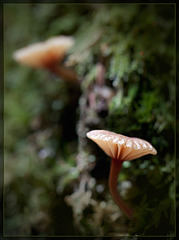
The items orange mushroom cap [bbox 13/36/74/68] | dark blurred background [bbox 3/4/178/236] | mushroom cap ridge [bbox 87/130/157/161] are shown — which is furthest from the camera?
orange mushroom cap [bbox 13/36/74/68]

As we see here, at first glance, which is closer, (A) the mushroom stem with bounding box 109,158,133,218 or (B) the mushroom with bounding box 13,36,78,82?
(A) the mushroom stem with bounding box 109,158,133,218

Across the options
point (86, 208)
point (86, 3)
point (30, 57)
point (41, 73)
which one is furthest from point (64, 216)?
point (86, 3)

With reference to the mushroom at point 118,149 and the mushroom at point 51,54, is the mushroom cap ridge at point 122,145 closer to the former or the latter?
the mushroom at point 118,149

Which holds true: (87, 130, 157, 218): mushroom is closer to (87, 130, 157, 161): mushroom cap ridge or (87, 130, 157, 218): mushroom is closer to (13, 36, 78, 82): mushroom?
(87, 130, 157, 161): mushroom cap ridge

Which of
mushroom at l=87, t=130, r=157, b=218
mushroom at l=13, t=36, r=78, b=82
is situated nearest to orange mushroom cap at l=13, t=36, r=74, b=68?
mushroom at l=13, t=36, r=78, b=82

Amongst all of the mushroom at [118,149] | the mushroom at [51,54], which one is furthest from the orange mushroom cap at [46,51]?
the mushroom at [118,149]

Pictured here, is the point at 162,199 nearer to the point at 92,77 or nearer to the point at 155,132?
the point at 155,132
